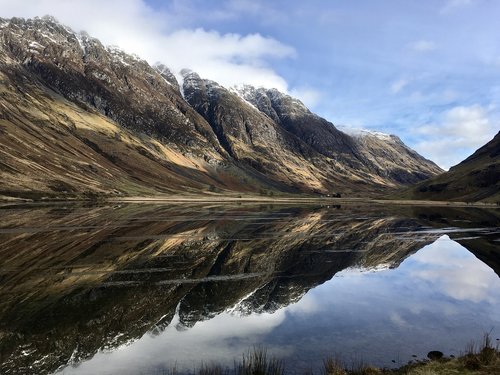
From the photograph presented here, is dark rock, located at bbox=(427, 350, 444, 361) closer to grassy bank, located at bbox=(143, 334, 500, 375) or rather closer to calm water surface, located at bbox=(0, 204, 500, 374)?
calm water surface, located at bbox=(0, 204, 500, 374)

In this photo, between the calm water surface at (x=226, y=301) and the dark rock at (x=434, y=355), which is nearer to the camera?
the dark rock at (x=434, y=355)

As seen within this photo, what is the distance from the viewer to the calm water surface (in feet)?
68.3

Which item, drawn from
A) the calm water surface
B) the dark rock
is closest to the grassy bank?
the calm water surface

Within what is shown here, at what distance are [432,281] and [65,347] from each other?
33415 millimetres

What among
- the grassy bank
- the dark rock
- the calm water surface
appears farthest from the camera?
the calm water surface

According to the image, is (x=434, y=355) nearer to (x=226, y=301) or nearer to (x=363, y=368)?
(x=363, y=368)

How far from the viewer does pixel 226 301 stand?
97.5 feet

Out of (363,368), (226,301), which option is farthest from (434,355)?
(226,301)

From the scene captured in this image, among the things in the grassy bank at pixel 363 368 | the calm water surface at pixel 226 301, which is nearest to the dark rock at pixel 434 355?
the calm water surface at pixel 226 301

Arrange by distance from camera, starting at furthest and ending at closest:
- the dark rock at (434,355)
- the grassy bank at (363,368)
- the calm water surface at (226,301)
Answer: the calm water surface at (226,301), the dark rock at (434,355), the grassy bank at (363,368)

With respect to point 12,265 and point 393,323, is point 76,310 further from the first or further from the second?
point 393,323

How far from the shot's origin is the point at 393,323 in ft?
87.1

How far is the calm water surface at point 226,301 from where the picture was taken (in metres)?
20.8

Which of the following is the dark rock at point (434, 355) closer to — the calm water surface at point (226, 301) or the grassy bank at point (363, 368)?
the calm water surface at point (226, 301)
